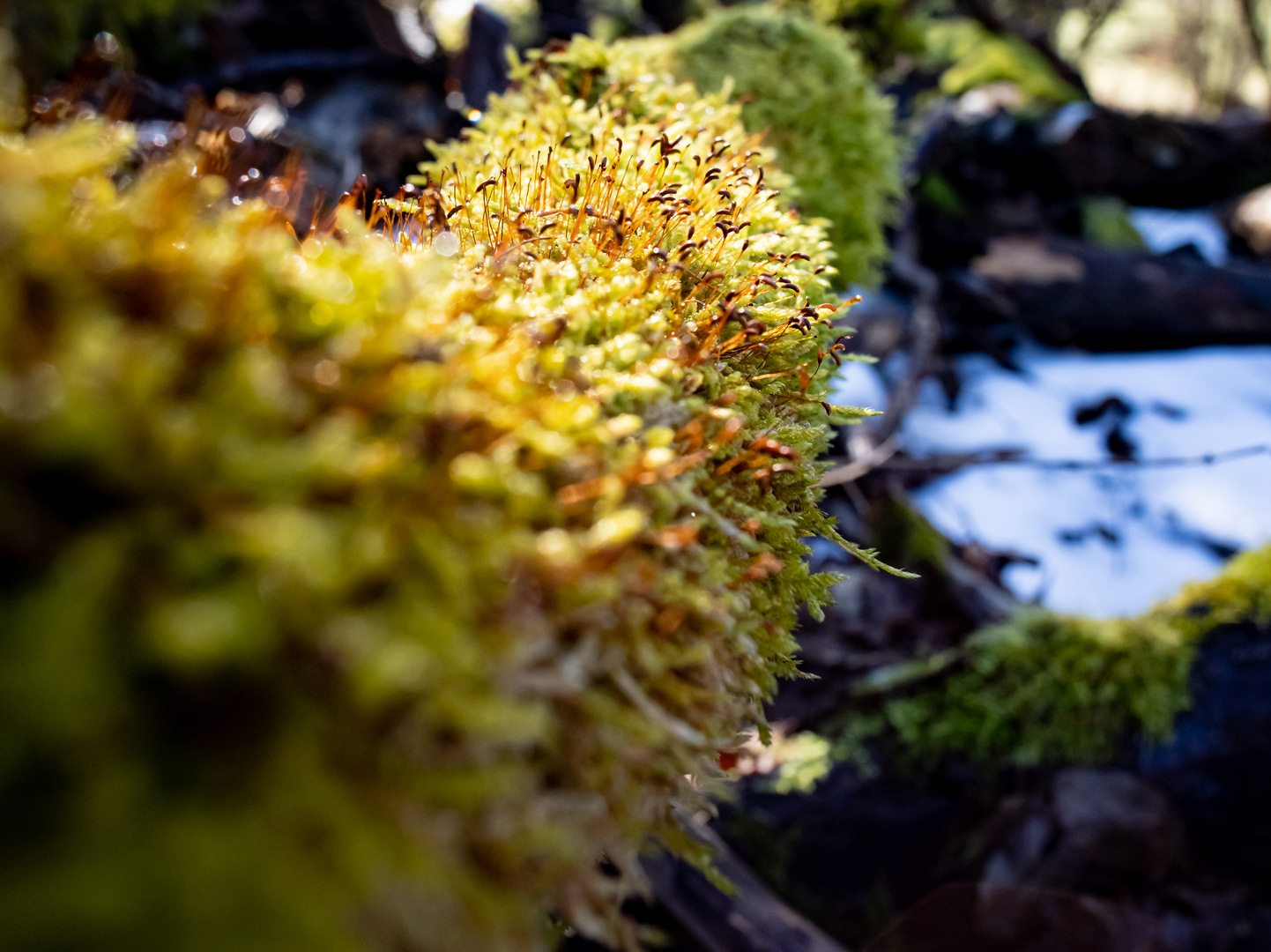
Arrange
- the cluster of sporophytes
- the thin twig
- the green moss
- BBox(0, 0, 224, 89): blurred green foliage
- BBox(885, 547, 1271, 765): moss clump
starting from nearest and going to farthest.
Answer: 1. the cluster of sporophytes
2. BBox(885, 547, 1271, 765): moss clump
3. the thin twig
4. BBox(0, 0, 224, 89): blurred green foliage
5. the green moss

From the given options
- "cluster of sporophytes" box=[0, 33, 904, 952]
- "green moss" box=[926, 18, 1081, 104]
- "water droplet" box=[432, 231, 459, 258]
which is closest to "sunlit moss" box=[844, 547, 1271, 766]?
"cluster of sporophytes" box=[0, 33, 904, 952]

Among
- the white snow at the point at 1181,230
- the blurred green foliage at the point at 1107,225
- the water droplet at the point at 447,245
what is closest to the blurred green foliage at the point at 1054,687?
the water droplet at the point at 447,245

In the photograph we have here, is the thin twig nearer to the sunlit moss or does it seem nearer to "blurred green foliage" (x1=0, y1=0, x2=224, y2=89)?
the sunlit moss

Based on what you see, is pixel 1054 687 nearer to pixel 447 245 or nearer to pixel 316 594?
pixel 447 245

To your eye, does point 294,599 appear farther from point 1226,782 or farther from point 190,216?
point 1226,782

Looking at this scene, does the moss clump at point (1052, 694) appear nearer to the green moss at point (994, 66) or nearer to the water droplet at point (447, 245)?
the water droplet at point (447, 245)

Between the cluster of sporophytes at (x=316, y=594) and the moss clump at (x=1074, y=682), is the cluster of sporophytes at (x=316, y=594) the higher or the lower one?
the higher one

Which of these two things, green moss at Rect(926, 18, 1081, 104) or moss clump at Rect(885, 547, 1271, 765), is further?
green moss at Rect(926, 18, 1081, 104)
